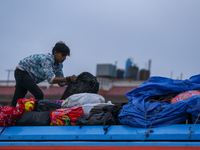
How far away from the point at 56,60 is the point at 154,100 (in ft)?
5.77

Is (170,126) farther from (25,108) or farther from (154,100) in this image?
(25,108)

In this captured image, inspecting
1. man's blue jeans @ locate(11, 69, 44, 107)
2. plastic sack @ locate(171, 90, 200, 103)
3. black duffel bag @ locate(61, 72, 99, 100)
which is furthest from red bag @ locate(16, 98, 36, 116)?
plastic sack @ locate(171, 90, 200, 103)

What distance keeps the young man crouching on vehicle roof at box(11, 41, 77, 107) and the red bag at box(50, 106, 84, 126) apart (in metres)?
0.77

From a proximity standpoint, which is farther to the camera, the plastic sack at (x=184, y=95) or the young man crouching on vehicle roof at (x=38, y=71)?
the young man crouching on vehicle roof at (x=38, y=71)

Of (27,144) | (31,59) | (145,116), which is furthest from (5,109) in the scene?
(145,116)

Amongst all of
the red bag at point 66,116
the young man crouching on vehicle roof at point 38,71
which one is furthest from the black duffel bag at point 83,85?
the red bag at point 66,116

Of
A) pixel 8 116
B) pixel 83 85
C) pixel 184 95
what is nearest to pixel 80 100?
pixel 83 85

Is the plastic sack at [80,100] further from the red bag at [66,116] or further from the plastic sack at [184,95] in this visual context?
the plastic sack at [184,95]

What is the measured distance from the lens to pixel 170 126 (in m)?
1.90

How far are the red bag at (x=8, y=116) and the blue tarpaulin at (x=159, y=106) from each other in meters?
1.22

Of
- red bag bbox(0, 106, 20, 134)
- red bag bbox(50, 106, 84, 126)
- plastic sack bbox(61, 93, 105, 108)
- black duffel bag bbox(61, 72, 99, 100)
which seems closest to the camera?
red bag bbox(50, 106, 84, 126)

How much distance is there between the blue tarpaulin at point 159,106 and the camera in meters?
1.92

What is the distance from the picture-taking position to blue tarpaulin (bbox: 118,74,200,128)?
192cm

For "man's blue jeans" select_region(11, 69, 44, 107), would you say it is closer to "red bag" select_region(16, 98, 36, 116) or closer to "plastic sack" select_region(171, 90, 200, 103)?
"red bag" select_region(16, 98, 36, 116)
